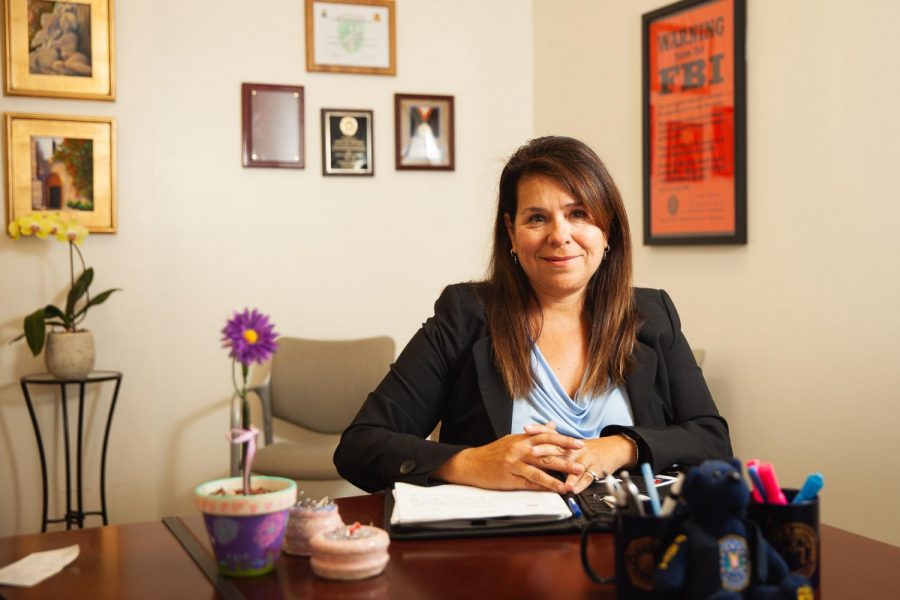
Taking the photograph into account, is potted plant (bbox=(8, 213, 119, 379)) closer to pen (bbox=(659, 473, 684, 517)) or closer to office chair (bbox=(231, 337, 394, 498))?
office chair (bbox=(231, 337, 394, 498))

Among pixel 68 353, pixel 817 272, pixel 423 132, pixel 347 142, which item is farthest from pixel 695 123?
pixel 68 353

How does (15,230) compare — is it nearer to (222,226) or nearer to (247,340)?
(222,226)

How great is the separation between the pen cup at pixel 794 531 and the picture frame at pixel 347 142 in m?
3.59

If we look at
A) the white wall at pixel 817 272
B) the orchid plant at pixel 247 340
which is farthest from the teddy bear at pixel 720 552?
the white wall at pixel 817 272

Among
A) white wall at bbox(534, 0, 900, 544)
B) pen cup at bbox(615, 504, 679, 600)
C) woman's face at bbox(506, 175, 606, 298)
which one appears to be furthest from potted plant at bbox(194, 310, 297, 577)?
white wall at bbox(534, 0, 900, 544)

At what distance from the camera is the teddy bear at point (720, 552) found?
0.97 meters

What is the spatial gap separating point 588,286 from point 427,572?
1009 millimetres

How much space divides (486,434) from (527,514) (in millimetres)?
518

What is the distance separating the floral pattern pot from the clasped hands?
2507 mm

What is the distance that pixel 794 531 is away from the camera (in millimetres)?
1044

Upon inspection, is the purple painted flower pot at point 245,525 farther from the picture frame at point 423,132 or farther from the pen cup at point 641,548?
the picture frame at point 423,132

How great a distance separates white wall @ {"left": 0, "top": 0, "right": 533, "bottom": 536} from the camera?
13.1 feet

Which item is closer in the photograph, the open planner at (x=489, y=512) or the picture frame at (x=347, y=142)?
the open planner at (x=489, y=512)

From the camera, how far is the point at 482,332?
1984 mm
